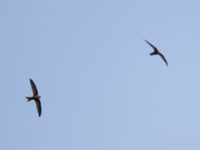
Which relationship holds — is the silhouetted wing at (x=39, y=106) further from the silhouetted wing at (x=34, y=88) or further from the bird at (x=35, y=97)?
the silhouetted wing at (x=34, y=88)

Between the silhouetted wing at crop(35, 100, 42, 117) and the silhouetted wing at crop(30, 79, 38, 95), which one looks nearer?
the silhouetted wing at crop(30, 79, 38, 95)

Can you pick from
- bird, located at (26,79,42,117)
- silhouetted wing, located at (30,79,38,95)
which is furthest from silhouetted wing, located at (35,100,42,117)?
silhouetted wing, located at (30,79,38,95)

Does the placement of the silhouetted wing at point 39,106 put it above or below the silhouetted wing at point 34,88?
below

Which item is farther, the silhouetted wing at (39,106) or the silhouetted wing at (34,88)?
the silhouetted wing at (39,106)

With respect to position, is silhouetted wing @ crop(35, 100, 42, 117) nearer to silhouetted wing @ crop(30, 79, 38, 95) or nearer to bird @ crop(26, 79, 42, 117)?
bird @ crop(26, 79, 42, 117)

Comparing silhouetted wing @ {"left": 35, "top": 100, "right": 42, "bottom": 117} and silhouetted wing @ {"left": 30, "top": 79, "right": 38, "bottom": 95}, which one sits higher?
silhouetted wing @ {"left": 30, "top": 79, "right": 38, "bottom": 95}

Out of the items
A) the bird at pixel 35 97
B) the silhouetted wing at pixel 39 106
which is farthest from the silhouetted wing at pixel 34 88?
the silhouetted wing at pixel 39 106

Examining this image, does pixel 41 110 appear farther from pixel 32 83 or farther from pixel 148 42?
pixel 148 42

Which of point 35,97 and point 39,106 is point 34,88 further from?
point 39,106

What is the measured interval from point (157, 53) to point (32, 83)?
54.7 ft

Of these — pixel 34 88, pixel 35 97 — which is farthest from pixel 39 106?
pixel 34 88

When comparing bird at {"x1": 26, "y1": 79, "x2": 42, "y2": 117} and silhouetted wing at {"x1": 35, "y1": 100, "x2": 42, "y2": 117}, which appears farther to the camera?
silhouetted wing at {"x1": 35, "y1": 100, "x2": 42, "y2": 117}

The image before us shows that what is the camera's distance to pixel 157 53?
73062 mm

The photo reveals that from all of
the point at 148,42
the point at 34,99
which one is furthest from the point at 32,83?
the point at 148,42
